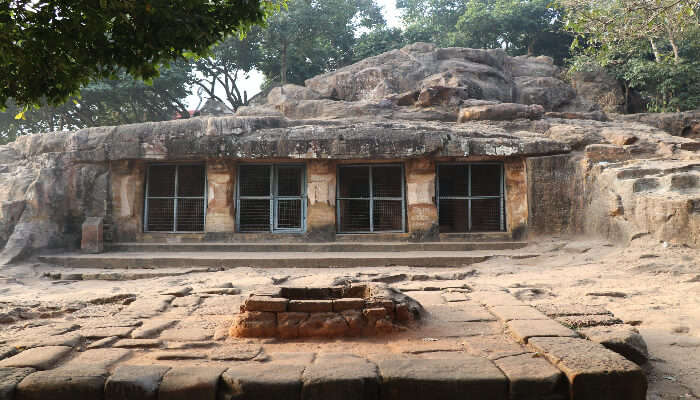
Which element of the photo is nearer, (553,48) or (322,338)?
(322,338)

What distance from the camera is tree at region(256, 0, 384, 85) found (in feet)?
60.1

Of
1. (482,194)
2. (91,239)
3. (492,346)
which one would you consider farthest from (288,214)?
(492,346)

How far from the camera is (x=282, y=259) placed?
26.6 ft

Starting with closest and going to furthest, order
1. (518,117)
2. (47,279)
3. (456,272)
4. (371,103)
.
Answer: (456,272) → (47,279) → (518,117) → (371,103)

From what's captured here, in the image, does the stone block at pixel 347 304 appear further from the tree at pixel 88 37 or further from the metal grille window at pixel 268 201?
the metal grille window at pixel 268 201

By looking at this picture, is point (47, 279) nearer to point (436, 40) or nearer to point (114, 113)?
point (114, 113)

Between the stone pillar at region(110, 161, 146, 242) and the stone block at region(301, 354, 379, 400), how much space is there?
27.3 feet

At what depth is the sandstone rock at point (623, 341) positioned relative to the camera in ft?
10.1

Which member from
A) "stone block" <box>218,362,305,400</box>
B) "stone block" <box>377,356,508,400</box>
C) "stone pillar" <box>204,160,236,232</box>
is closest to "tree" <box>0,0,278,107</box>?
"stone block" <box>218,362,305,400</box>

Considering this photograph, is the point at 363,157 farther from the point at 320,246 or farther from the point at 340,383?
the point at 340,383

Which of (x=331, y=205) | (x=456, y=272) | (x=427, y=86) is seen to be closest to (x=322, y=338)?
(x=456, y=272)

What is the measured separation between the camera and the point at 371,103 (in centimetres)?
1184

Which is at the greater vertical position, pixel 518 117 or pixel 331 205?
pixel 518 117

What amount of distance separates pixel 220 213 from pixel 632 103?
13700mm
